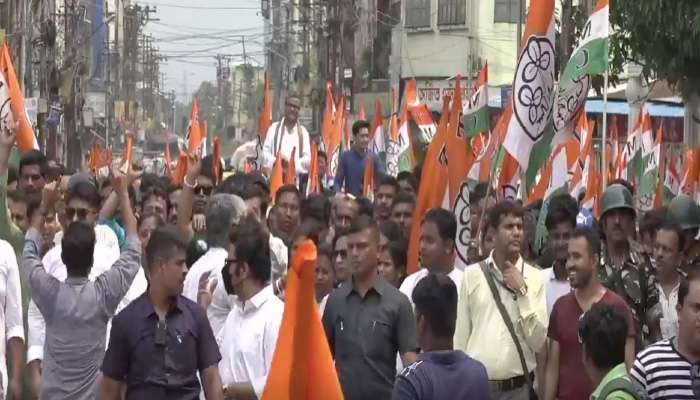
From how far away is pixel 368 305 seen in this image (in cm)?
880

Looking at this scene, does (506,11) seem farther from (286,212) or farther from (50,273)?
(50,273)

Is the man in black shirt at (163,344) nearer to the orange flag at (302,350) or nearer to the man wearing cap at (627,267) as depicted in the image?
the orange flag at (302,350)

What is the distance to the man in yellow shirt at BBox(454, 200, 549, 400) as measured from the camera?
9258mm

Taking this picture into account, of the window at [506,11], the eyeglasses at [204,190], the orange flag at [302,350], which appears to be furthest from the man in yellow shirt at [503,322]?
the window at [506,11]

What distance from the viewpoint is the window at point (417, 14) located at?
2263 inches

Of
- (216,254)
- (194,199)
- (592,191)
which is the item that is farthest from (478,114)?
(216,254)

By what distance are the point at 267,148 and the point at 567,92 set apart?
7615 mm

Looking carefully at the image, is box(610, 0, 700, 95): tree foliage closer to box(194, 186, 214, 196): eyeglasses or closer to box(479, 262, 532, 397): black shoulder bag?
box(194, 186, 214, 196): eyeglasses

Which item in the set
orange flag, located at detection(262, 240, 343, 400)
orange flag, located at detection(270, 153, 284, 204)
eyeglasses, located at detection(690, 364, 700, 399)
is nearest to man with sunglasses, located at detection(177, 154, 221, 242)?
orange flag, located at detection(270, 153, 284, 204)

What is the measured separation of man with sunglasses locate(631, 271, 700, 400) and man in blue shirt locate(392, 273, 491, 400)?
62 centimetres

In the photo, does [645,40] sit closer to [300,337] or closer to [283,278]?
[283,278]

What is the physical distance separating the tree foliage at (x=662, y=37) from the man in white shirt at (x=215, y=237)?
809 cm

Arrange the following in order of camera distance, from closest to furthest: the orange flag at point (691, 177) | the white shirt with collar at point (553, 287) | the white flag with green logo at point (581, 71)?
1. the white shirt with collar at point (553, 287)
2. the white flag with green logo at point (581, 71)
3. the orange flag at point (691, 177)

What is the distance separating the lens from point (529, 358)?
30.7 feet
